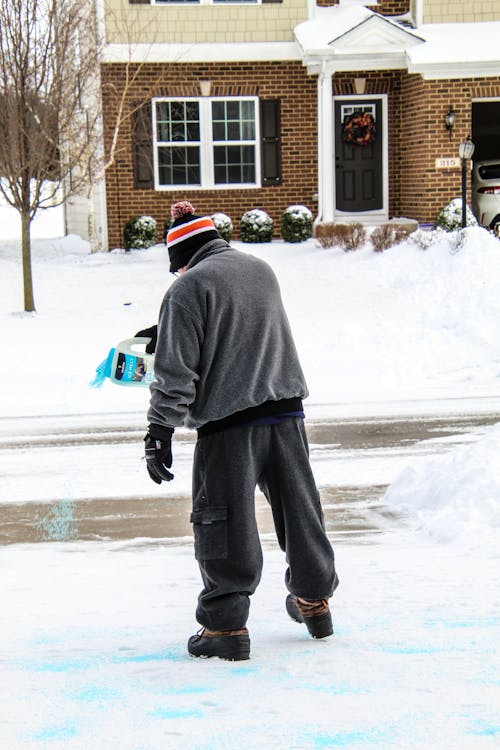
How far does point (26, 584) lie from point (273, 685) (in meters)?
2.08

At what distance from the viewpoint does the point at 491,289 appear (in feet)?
48.7

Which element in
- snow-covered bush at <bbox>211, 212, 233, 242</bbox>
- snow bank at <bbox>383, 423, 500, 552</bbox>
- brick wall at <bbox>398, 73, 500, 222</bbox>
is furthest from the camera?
brick wall at <bbox>398, 73, 500, 222</bbox>

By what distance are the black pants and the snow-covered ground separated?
247mm

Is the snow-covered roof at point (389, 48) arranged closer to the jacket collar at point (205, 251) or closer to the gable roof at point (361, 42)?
the gable roof at point (361, 42)

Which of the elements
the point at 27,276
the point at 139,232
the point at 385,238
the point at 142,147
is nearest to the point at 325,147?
the point at 142,147

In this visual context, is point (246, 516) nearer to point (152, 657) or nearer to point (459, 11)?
point (152, 657)

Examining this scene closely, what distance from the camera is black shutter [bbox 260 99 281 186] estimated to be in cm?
2275

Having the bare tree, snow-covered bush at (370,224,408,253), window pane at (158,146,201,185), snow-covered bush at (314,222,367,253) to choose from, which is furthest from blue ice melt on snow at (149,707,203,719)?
window pane at (158,146,201,185)

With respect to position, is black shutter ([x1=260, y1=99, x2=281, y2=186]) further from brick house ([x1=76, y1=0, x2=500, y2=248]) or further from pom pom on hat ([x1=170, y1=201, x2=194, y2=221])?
pom pom on hat ([x1=170, y1=201, x2=194, y2=221])

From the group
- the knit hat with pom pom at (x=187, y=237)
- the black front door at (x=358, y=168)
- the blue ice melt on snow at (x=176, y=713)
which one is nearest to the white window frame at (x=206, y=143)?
the black front door at (x=358, y=168)

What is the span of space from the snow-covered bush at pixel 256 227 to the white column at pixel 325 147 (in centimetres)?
107

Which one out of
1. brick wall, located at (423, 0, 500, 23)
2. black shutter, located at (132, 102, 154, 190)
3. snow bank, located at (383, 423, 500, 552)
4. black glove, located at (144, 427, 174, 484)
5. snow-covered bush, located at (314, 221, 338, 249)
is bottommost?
snow bank, located at (383, 423, 500, 552)

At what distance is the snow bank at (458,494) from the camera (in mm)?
6316

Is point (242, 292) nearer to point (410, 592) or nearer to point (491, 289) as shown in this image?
point (410, 592)
